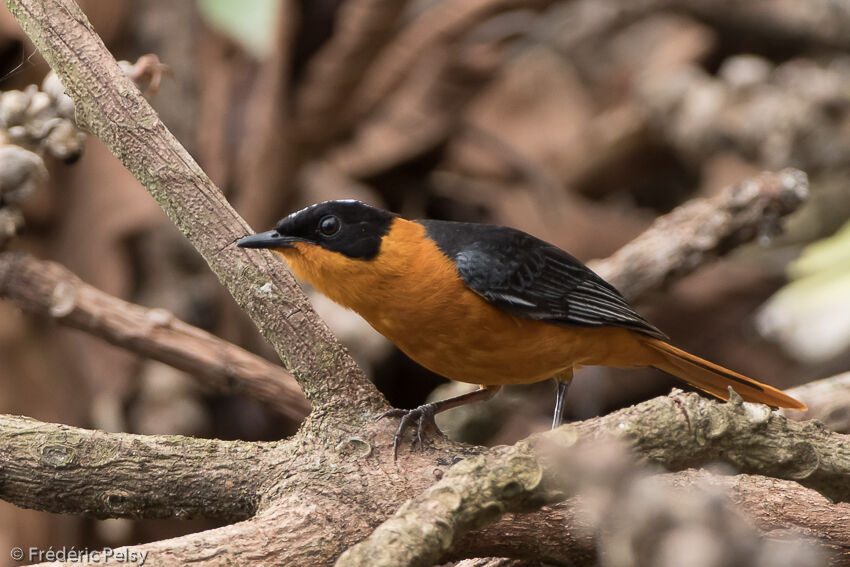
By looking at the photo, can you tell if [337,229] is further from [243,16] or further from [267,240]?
[243,16]

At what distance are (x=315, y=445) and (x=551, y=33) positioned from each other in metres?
6.47

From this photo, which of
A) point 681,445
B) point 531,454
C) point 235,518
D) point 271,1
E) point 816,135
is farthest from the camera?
point 816,135

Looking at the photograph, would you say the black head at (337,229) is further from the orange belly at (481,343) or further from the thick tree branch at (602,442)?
the thick tree branch at (602,442)

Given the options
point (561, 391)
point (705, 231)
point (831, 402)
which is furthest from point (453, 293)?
point (831, 402)

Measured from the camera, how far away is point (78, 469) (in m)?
2.41

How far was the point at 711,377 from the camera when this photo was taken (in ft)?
12.1

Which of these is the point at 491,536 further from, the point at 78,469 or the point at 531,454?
the point at 78,469

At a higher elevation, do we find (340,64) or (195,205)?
(340,64)

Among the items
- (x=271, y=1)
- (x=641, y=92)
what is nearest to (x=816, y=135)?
(x=641, y=92)

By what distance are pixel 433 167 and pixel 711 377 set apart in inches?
149

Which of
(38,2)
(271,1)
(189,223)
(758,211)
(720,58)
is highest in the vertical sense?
(720,58)

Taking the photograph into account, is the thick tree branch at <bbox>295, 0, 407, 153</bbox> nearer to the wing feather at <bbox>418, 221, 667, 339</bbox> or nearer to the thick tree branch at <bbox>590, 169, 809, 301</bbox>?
the thick tree branch at <bbox>590, 169, 809, 301</bbox>

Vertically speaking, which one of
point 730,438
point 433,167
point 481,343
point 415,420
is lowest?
point 730,438

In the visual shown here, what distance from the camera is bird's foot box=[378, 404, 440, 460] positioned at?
2605 mm
